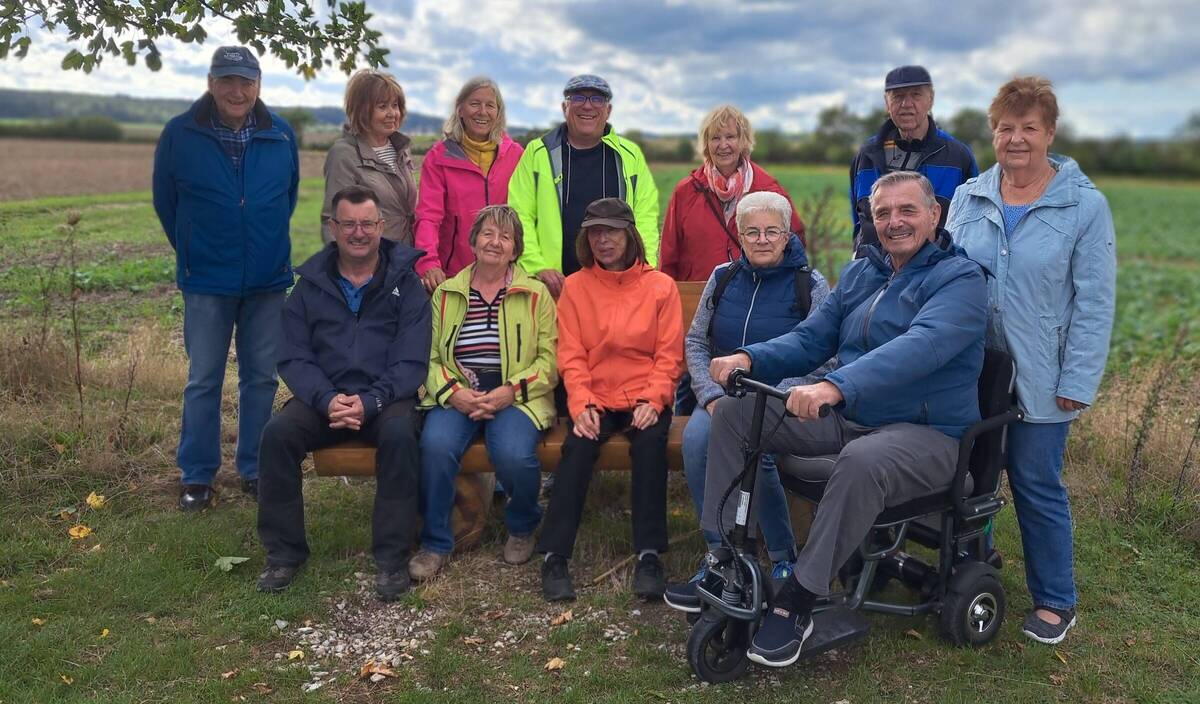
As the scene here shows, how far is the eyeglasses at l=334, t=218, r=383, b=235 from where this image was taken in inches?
194

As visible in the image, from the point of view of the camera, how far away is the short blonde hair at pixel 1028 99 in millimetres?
4086

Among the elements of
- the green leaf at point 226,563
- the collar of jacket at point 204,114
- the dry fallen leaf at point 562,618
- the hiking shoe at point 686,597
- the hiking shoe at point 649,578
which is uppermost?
the collar of jacket at point 204,114

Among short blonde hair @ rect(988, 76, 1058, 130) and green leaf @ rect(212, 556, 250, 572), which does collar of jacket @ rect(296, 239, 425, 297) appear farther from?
short blonde hair @ rect(988, 76, 1058, 130)

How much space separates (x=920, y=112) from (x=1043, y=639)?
113 inches

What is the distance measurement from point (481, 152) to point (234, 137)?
147 cm

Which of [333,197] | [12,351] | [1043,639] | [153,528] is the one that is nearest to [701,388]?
[1043,639]

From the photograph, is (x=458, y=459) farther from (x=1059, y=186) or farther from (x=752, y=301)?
(x=1059, y=186)

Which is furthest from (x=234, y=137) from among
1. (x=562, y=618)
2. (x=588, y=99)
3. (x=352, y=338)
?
(x=562, y=618)

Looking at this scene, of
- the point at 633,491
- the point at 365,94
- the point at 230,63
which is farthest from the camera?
the point at 365,94

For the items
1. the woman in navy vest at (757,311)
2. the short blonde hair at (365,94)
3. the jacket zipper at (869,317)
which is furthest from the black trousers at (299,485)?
the jacket zipper at (869,317)

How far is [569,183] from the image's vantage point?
5.58m

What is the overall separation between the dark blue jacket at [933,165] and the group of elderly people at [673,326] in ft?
0.05

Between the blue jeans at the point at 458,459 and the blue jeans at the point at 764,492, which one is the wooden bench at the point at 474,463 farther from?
the blue jeans at the point at 764,492

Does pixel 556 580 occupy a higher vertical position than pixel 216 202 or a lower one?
lower
